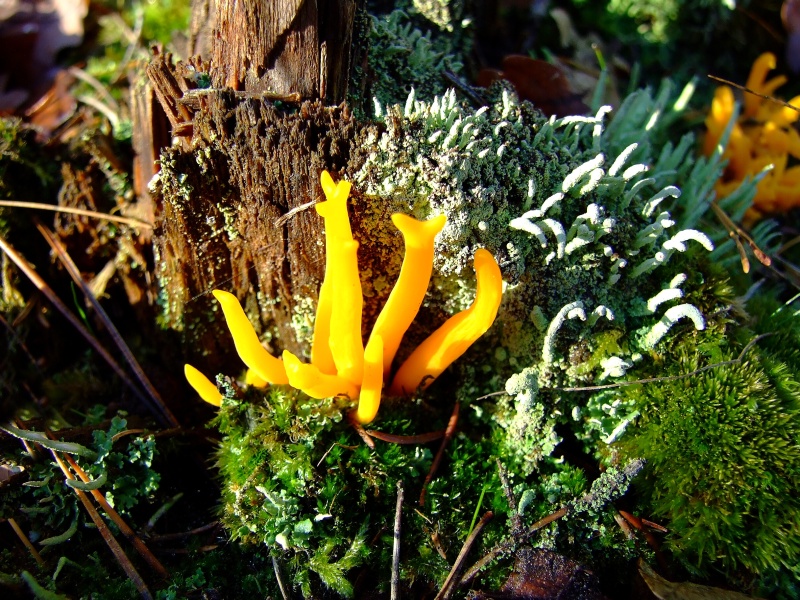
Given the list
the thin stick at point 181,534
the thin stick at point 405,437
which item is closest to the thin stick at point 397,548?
the thin stick at point 405,437

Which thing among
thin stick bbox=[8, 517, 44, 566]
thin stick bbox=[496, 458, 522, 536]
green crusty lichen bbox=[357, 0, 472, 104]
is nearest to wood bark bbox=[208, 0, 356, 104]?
green crusty lichen bbox=[357, 0, 472, 104]

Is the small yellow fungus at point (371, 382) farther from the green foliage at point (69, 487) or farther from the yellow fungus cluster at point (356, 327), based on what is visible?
the green foliage at point (69, 487)

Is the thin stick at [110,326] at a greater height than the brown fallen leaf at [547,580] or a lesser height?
greater

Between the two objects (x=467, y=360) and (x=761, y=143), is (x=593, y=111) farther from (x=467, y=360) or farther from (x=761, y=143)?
(x=467, y=360)

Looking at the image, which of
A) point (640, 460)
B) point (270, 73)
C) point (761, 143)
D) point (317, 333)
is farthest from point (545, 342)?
point (761, 143)


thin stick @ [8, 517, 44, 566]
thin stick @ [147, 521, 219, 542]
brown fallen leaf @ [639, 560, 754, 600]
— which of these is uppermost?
thin stick @ [8, 517, 44, 566]

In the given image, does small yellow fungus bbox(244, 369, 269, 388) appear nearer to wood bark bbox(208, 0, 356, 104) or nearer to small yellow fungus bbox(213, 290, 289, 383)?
small yellow fungus bbox(213, 290, 289, 383)
